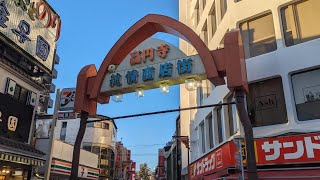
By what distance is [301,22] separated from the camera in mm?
13906

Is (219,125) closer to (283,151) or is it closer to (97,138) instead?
(283,151)

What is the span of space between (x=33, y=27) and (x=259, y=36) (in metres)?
14.5

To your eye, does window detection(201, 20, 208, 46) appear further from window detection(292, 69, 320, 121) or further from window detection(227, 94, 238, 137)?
window detection(292, 69, 320, 121)

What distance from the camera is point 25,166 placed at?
63.2 ft

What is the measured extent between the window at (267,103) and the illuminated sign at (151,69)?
4.47m

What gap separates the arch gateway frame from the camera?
978 centimetres

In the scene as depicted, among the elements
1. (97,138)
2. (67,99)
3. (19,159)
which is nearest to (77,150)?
(67,99)

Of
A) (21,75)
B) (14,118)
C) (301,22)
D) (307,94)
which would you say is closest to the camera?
(307,94)

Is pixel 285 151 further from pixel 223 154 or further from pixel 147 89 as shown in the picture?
pixel 147 89

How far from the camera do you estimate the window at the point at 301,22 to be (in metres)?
13.5

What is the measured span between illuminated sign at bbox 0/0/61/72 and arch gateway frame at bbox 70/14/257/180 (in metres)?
7.99

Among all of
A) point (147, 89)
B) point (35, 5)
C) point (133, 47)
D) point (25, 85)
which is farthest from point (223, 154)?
point (35, 5)

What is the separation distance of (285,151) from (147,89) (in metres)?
5.94

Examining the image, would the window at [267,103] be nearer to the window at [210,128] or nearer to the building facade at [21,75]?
the window at [210,128]
